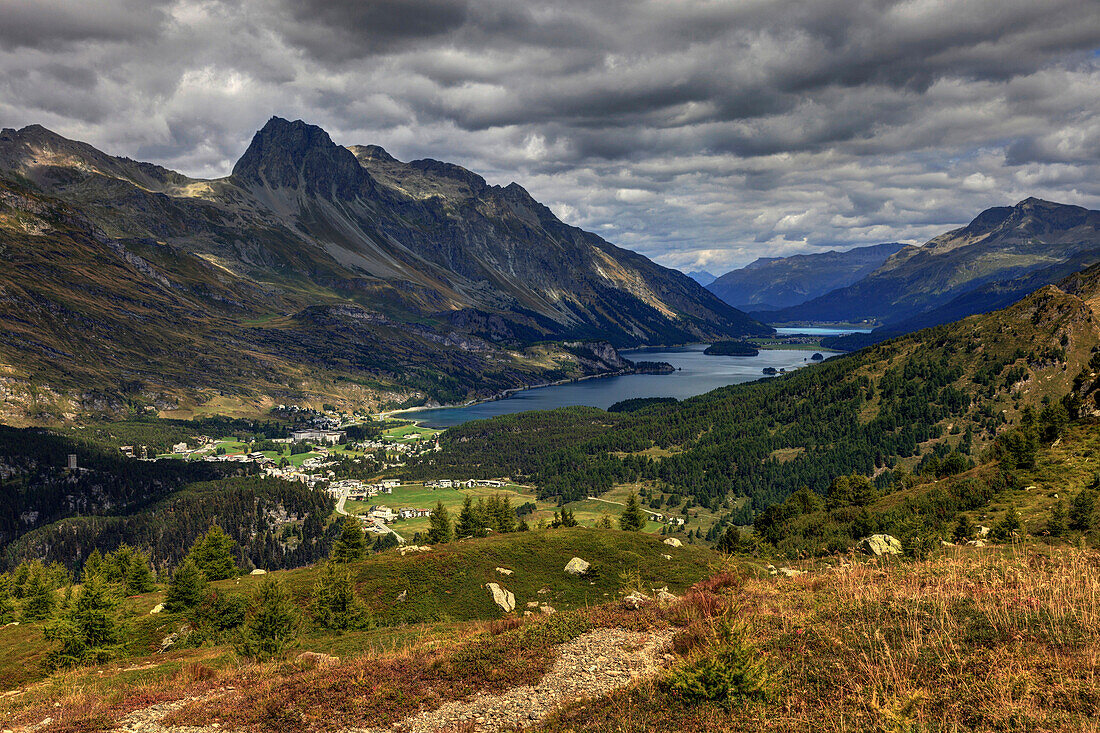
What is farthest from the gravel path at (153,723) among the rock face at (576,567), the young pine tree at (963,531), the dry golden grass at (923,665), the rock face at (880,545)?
the young pine tree at (963,531)

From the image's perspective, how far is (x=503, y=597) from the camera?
46625 mm

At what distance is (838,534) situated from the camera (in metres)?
65.8

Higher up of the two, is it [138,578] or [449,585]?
[449,585]

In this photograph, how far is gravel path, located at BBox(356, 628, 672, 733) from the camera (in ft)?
53.6

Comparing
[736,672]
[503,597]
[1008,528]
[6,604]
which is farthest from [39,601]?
[1008,528]

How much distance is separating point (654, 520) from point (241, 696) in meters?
178

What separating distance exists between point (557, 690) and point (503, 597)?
1209 inches

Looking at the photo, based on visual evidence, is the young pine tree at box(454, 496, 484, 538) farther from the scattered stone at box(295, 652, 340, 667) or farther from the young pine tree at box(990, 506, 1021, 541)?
the young pine tree at box(990, 506, 1021, 541)

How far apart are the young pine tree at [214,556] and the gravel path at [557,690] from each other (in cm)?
6263

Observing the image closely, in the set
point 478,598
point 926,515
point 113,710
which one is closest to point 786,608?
point 113,710

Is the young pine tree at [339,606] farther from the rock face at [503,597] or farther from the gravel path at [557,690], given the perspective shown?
the gravel path at [557,690]

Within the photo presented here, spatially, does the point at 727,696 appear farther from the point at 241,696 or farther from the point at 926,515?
the point at 926,515

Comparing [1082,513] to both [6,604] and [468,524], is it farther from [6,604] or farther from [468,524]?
[6,604]

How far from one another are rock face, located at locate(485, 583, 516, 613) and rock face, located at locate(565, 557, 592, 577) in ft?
21.9
